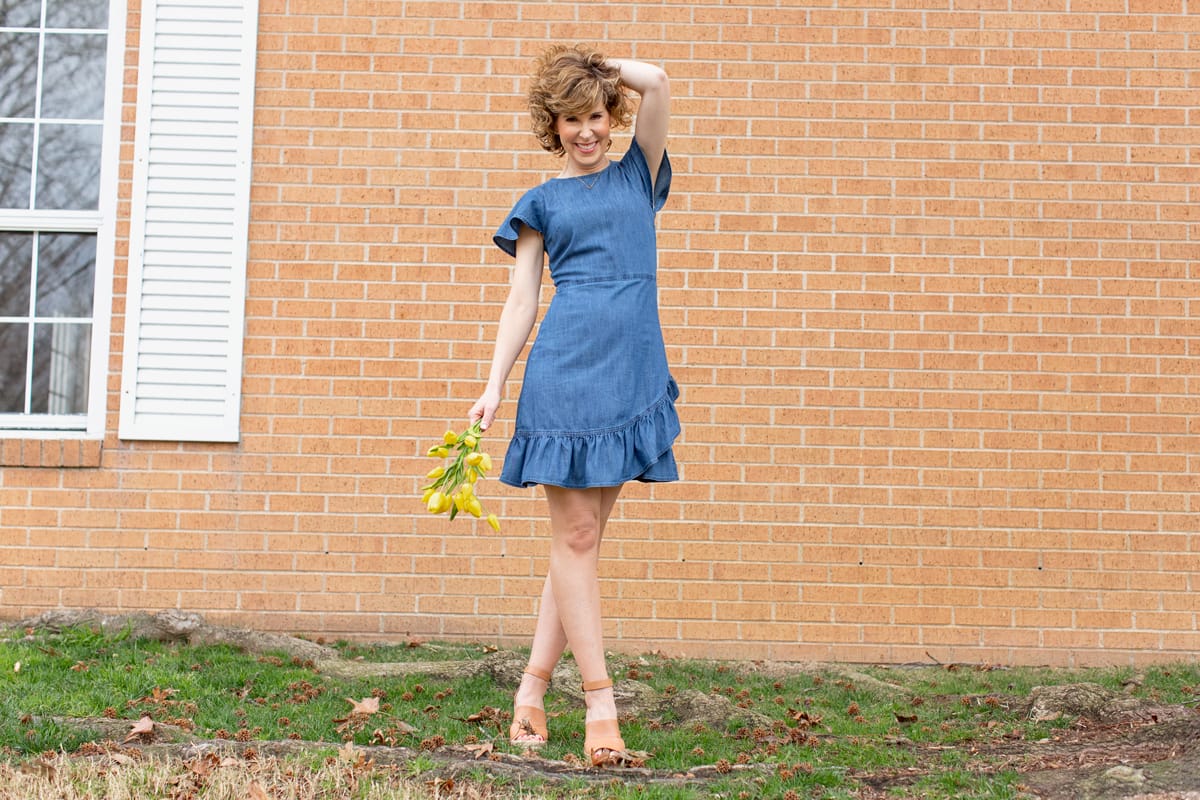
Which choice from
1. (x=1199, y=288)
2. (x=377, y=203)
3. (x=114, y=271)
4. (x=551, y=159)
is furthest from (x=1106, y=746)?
(x=114, y=271)

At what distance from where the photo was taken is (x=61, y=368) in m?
5.55

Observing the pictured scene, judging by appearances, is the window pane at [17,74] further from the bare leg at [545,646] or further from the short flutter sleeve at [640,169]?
→ the bare leg at [545,646]

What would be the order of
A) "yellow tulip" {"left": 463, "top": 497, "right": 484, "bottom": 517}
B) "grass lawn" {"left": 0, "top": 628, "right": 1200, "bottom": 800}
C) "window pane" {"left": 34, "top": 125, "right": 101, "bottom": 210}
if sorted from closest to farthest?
"grass lawn" {"left": 0, "top": 628, "right": 1200, "bottom": 800}, "yellow tulip" {"left": 463, "top": 497, "right": 484, "bottom": 517}, "window pane" {"left": 34, "top": 125, "right": 101, "bottom": 210}

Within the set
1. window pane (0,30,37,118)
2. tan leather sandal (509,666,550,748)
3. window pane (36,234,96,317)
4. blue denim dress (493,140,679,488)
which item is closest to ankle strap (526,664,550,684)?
tan leather sandal (509,666,550,748)

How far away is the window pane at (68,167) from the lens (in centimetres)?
560

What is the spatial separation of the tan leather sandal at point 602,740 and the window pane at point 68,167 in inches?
146

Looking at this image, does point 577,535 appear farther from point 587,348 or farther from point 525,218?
point 525,218

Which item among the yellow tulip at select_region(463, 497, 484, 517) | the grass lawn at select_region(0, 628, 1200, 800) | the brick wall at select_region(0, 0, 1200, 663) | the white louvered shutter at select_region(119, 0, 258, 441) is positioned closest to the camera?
the grass lawn at select_region(0, 628, 1200, 800)

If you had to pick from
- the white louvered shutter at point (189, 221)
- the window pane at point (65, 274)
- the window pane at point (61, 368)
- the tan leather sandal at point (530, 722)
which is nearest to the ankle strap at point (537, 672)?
the tan leather sandal at point (530, 722)

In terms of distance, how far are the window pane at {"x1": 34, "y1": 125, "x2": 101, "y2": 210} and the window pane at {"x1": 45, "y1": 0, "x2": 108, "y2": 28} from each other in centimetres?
49

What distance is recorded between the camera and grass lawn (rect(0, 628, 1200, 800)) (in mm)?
2943

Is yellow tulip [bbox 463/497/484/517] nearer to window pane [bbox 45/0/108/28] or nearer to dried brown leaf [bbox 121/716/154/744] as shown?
dried brown leaf [bbox 121/716/154/744]

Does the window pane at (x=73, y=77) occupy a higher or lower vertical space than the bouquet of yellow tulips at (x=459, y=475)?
higher

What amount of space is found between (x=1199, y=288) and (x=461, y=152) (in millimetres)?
3354
